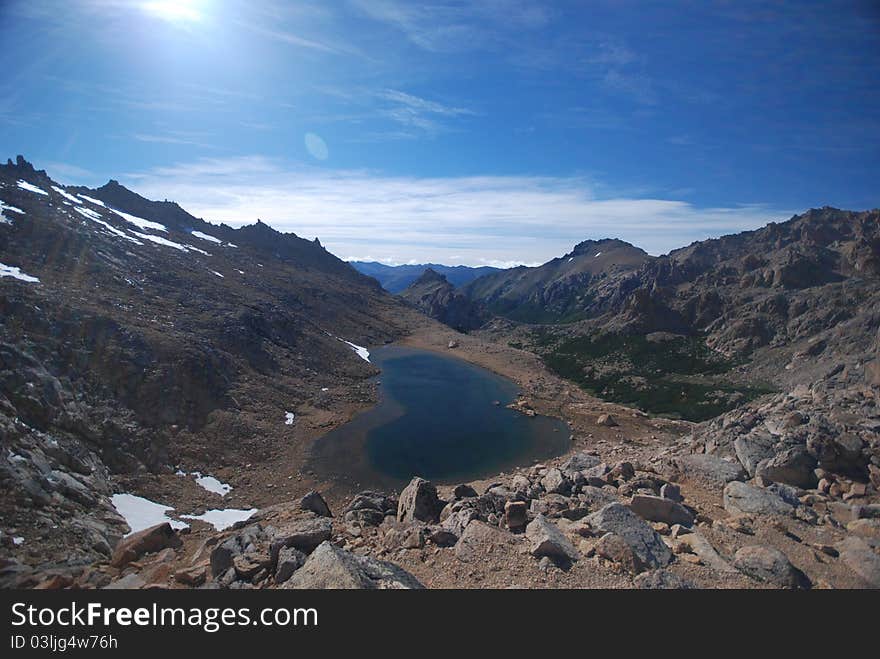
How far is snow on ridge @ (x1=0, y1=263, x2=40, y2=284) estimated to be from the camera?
3635 centimetres

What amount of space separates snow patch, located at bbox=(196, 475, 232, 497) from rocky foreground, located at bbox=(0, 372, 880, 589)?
1113 cm

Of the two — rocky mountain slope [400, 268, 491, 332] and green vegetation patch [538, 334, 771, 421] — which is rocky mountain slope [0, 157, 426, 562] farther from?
rocky mountain slope [400, 268, 491, 332]

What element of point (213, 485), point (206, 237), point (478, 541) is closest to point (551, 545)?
point (478, 541)

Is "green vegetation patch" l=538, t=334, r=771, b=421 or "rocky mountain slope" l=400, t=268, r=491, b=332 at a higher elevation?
"rocky mountain slope" l=400, t=268, r=491, b=332

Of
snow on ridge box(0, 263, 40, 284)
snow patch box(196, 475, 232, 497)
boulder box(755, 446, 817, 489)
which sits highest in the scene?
snow on ridge box(0, 263, 40, 284)

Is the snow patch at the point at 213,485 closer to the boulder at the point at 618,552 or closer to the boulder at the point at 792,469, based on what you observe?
the boulder at the point at 618,552

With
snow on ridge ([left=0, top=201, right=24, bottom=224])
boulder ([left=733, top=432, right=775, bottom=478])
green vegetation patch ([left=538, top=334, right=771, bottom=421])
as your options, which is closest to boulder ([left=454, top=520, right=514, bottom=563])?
boulder ([left=733, top=432, right=775, bottom=478])

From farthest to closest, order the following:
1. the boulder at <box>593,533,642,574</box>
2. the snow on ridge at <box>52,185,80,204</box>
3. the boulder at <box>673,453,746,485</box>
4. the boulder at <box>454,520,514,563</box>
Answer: the snow on ridge at <box>52,185,80,204</box> < the boulder at <box>673,453,746,485</box> < the boulder at <box>454,520,514,563</box> < the boulder at <box>593,533,642,574</box>

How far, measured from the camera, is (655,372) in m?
76.6

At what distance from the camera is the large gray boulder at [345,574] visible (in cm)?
890

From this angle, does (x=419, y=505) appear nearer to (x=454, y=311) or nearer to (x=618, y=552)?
(x=618, y=552)

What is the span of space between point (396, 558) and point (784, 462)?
14.3 m

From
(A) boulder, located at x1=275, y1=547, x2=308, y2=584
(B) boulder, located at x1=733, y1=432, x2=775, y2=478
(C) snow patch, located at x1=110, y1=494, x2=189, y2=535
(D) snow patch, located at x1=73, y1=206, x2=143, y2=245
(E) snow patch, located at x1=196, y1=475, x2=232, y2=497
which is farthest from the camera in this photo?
(D) snow patch, located at x1=73, y1=206, x2=143, y2=245

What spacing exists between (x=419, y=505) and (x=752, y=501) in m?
11.3
